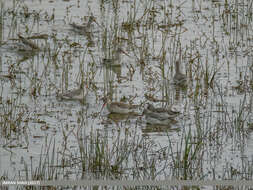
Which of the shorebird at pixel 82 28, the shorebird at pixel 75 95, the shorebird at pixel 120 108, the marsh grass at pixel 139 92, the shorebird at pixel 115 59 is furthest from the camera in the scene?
the shorebird at pixel 82 28

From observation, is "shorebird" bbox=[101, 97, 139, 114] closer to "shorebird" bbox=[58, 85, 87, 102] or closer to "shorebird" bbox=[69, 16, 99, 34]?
"shorebird" bbox=[58, 85, 87, 102]

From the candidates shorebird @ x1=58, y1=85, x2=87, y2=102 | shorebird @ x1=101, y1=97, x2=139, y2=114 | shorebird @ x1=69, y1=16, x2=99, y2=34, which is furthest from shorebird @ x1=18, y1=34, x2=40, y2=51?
shorebird @ x1=101, y1=97, x2=139, y2=114

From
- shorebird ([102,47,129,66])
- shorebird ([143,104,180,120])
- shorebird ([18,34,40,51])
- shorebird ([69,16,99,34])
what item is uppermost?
shorebird ([69,16,99,34])

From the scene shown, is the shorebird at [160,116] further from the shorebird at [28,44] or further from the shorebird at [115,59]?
the shorebird at [28,44]

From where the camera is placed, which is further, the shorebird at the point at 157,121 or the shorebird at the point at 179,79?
the shorebird at the point at 179,79

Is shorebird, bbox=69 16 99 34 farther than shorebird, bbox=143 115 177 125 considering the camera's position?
Yes

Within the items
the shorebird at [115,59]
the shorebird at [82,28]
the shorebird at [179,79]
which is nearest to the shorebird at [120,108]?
the shorebird at [179,79]

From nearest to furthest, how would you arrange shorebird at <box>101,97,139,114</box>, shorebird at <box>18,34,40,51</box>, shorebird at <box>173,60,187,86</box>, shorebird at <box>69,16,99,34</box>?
shorebird at <box>101,97,139,114</box>
shorebird at <box>173,60,187,86</box>
shorebird at <box>18,34,40,51</box>
shorebird at <box>69,16,99,34</box>

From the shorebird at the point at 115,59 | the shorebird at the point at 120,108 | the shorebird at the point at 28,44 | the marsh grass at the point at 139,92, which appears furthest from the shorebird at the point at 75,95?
the shorebird at the point at 28,44

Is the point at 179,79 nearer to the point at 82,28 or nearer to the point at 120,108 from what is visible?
the point at 120,108

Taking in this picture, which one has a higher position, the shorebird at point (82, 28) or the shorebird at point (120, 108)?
the shorebird at point (82, 28)

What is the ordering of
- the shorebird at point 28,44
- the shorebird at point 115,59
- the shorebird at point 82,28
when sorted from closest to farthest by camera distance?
1. the shorebird at point 115,59
2. the shorebird at point 28,44
3. the shorebird at point 82,28

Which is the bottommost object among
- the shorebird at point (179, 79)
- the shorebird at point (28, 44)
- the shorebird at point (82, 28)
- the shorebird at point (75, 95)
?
the shorebird at point (75, 95)

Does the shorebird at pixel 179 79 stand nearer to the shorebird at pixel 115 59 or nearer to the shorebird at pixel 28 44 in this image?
the shorebird at pixel 115 59
